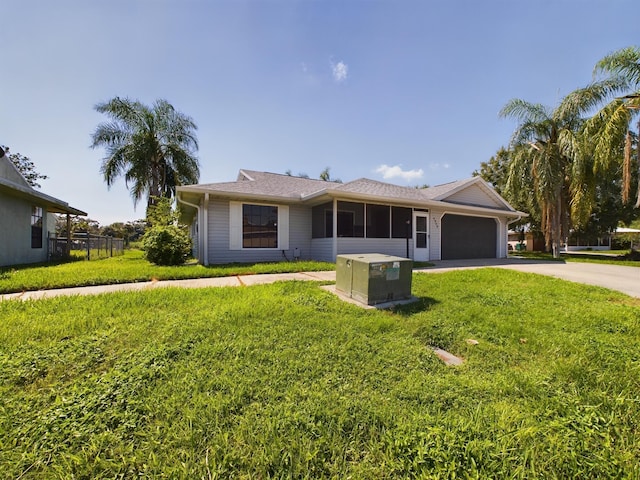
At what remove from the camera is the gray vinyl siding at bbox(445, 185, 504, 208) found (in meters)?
13.5

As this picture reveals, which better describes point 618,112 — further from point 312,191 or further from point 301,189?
point 301,189

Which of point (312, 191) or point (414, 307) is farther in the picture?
point (312, 191)

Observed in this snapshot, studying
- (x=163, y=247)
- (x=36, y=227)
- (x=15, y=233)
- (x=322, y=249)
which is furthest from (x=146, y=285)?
(x=36, y=227)

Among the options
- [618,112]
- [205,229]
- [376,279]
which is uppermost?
[618,112]

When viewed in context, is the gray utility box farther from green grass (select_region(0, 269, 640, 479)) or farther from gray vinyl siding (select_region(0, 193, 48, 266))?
gray vinyl siding (select_region(0, 193, 48, 266))

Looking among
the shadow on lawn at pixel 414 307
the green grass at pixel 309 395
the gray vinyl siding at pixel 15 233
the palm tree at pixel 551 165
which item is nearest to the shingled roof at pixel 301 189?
the palm tree at pixel 551 165

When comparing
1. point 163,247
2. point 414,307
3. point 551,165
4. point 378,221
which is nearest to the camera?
point 414,307

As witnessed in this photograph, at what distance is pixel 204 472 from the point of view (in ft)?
4.42

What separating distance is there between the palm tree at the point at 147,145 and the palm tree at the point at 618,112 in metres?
22.0

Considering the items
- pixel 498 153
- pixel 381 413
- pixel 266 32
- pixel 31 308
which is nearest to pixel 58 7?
pixel 266 32

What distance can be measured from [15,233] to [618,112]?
81.9 feet

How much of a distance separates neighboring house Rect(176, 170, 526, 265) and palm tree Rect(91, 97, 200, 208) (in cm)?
578

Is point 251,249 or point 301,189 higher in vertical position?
point 301,189

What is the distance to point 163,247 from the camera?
9086 mm
